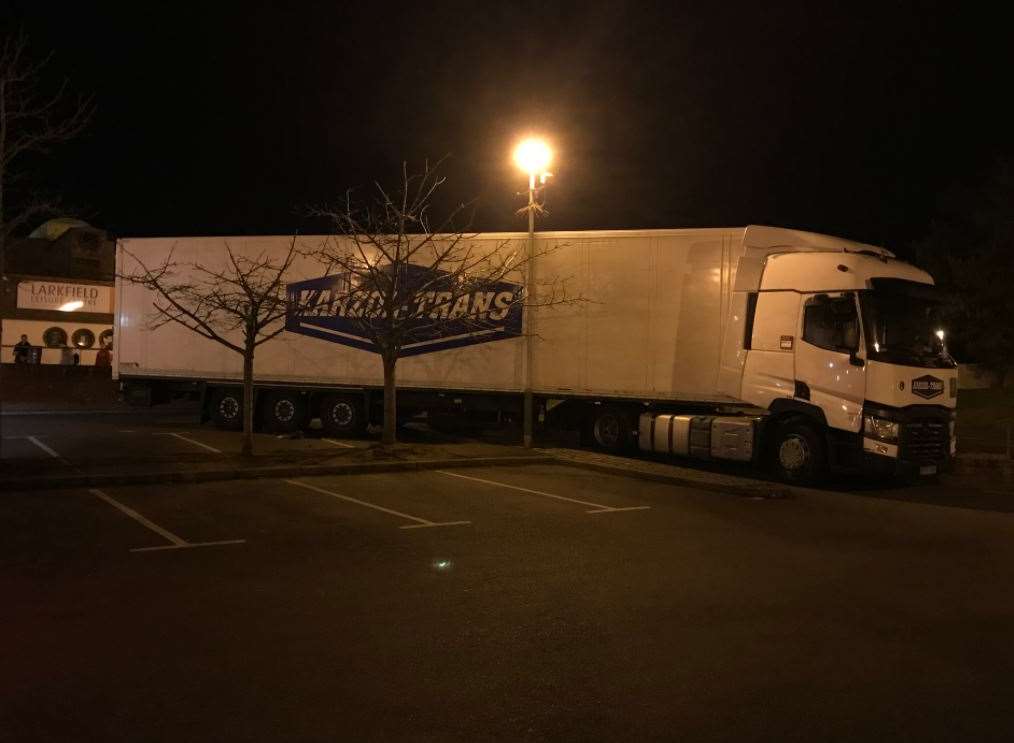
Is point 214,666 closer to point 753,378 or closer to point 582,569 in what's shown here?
point 582,569

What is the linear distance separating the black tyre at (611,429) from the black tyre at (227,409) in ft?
24.7

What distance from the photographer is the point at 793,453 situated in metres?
15.1

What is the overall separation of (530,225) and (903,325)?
21.8ft

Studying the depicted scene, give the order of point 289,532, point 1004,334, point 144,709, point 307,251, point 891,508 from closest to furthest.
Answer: point 144,709 → point 289,532 → point 891,508 → point 307,251 → point 1004,334

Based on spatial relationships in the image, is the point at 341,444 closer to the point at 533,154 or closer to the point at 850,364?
the point at 533,154

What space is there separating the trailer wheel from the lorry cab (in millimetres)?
2795

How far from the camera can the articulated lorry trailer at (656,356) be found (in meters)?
14.3

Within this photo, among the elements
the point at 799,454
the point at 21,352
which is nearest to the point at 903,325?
the point at 799,454

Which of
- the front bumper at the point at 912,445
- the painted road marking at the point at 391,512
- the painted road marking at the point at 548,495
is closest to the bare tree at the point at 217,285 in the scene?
the painted road marking at the point at 548,495

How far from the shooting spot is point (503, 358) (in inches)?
709

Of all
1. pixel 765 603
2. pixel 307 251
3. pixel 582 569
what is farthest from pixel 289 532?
pixel 307 251

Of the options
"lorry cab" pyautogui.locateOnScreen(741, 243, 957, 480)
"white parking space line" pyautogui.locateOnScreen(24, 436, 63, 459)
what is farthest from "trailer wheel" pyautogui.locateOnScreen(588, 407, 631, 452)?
"white parking space line" pyautogui.locateOnScreen(24, 436, 63, 459)

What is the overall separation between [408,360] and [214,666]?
516 inches

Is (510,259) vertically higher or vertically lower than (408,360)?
higher
